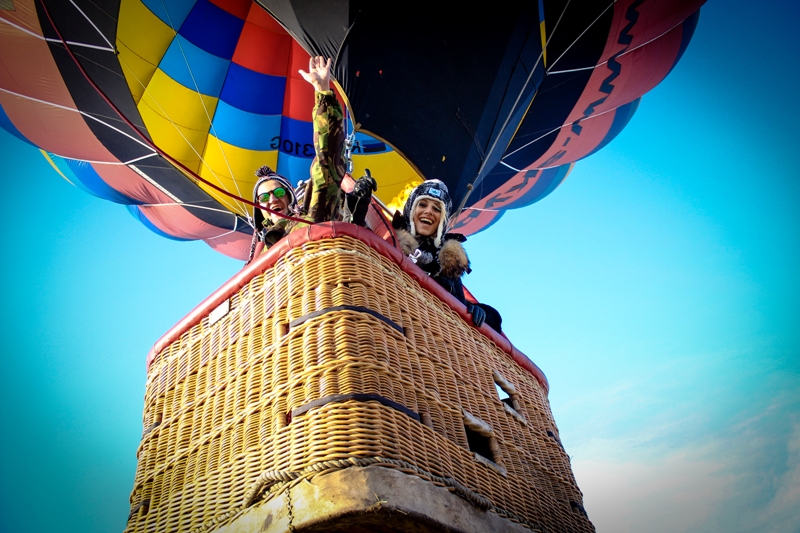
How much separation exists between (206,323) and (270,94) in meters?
4.73

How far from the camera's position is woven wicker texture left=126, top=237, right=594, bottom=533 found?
5.68 ft

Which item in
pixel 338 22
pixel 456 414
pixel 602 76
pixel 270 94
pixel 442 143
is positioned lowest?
pixel 456 414

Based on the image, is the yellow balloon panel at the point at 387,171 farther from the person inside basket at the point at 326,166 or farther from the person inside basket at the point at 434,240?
the person inside basket at the point at 326,166

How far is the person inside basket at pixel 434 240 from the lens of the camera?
3.19m

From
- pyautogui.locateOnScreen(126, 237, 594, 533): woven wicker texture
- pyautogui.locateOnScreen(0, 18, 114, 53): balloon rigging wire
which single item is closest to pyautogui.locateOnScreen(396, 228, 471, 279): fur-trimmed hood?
pyautogui.locateOnScreen(126, 237, 594, 533): woven wicker texture

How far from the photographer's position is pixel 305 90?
6707mm

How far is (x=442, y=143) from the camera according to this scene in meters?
4.46

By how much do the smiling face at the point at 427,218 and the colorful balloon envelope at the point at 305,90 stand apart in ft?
2.59

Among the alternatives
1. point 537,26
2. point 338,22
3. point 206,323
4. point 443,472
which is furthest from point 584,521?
point 537,26

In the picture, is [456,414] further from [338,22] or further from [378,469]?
[338,22]

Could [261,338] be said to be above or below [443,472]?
above

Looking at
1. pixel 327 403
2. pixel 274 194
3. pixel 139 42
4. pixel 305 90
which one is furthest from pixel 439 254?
pixel 305 90

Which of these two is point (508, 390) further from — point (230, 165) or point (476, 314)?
point (230, 165)

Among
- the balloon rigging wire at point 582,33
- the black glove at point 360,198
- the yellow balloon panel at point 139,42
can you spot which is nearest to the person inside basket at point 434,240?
the black glove at point 360,198
